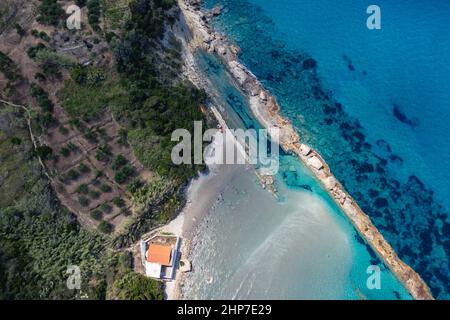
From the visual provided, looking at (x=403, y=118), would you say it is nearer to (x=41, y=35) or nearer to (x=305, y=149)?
(x=305, y=149)

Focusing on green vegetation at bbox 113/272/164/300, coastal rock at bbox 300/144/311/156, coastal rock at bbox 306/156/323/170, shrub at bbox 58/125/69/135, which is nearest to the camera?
green vegetation at bbox 113/272/164/300

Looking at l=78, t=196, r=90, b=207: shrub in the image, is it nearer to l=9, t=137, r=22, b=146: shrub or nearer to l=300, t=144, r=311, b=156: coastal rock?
l=9, t=137, r=22, b=146: shrub

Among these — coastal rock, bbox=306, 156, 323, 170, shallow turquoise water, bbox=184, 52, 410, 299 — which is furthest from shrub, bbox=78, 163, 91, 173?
coastal rock, bbox=306, 156, 323, 170

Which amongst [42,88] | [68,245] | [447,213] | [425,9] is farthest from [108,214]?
[425,9]

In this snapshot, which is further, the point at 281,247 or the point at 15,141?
the point at 281,247

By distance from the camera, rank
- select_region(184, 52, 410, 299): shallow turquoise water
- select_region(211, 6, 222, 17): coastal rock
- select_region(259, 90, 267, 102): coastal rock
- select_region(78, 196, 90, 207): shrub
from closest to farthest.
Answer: select_region(78, 196, 90, 207): shrub < select_region(184, 52, 410, 299): shallow turquoise water < select_region(259, 90, 267, 102): coastal rock < select_region(211, 6, 222, 17): coastal rock

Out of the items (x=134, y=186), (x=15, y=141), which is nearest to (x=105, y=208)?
(x=134, y=186)

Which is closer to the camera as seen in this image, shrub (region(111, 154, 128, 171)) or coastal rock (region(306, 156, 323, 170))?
shrub (region(111, 154, 128, 171))
